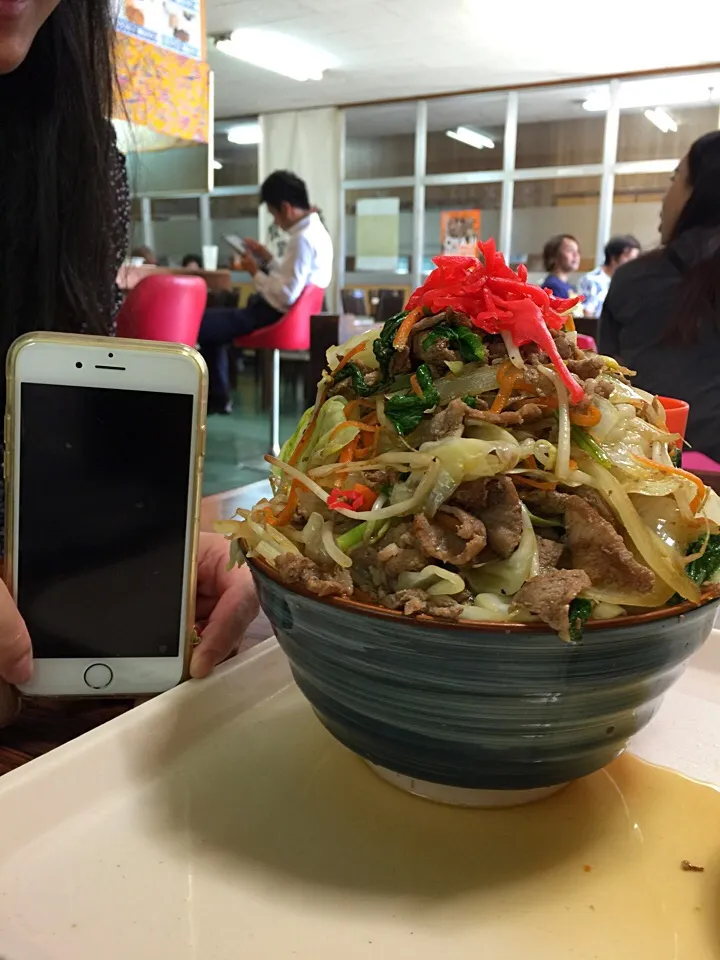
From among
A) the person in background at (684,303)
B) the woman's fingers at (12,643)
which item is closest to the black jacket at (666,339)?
the person in background at (684,303)

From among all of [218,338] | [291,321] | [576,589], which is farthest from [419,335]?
[218,338]

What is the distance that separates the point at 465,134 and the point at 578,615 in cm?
916

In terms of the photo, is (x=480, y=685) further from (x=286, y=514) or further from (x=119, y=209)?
(x=119, y=209)

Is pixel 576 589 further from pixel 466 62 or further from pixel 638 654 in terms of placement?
pixel 466 62

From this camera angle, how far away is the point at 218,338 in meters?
4.75

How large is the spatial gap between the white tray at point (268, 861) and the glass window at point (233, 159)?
980cm

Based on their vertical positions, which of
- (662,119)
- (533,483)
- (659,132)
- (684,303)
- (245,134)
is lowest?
(533,483)

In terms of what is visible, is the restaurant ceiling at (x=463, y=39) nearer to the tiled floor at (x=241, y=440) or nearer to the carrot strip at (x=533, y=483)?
the tiled floor at (x=241, y=440)

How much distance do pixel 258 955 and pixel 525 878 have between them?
0.17m

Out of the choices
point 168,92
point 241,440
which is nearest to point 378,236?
point 241,440

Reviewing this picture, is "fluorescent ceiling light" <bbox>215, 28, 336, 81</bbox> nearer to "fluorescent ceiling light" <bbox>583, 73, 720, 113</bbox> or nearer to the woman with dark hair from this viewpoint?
"fluorescent ceiling light" <bbox>583, 73, 720, 113</bbox>

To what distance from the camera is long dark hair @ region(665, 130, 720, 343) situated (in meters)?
2.13

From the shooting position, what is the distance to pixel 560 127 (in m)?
8.10

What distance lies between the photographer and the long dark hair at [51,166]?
108 centimetres
